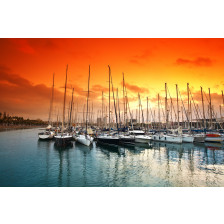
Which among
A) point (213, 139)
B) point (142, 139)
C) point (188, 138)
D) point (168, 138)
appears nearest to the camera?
point (142, 139)

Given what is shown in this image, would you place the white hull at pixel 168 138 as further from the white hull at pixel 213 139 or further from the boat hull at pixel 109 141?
the boat hull at pixel 109 141

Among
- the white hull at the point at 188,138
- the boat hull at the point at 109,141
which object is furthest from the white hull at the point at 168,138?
the boat hull at the point at 109,141

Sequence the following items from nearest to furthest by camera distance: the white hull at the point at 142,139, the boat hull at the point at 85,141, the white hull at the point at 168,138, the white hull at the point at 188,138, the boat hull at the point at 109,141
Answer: the boat hull at the point at 109,141 < the boat hull at the point at 85,141 < the white hull at the point at 142,139 < the white hull at the point at 168,138 < the white hull at the point at 188,138

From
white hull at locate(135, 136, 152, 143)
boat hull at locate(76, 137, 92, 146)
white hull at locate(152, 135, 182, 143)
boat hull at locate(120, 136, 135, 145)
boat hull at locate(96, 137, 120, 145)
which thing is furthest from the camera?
white hull at locate(152, 135, 182, 143)

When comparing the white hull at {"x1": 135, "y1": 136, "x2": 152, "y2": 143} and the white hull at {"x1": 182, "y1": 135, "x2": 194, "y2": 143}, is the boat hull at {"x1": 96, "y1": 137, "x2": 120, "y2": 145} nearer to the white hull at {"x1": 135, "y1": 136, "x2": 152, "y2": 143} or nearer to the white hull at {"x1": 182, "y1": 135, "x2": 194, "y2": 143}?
the white hull at {"x1": 135, "y1": 136, "x2": 152, "y2": 143}

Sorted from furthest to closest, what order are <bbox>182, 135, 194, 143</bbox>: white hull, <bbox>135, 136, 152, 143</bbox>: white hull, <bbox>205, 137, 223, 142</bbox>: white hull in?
1. <bbox>182, 135, 194, 143</bbox>: white hull
2. <bbox>205, 137, 223, 142</bbox>: white hull
3. <bbox>135, 136, 152, 143</bbox>: white hull

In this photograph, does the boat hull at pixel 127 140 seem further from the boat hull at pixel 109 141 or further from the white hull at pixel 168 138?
the white hull at pixel 168 138

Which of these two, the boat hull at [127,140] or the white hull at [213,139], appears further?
the white hull at [213,139]

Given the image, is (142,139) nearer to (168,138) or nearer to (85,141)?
(168,138)

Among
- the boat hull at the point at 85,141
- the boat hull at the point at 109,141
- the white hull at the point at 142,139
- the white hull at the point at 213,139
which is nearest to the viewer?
the boat hull at the point at 109,141

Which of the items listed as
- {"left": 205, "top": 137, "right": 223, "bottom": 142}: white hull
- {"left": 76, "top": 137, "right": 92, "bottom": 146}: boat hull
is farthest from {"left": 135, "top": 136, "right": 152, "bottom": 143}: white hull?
{"left": 205, "top": 137, "right": 223, "bottom": 142}: white hull

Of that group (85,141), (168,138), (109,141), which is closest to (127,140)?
(109,141)
